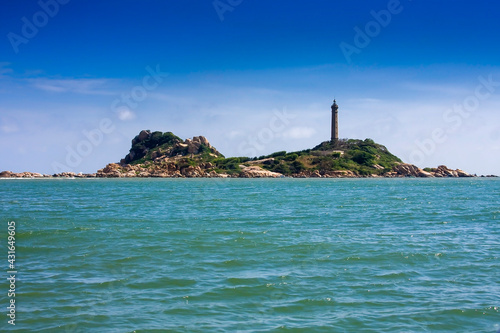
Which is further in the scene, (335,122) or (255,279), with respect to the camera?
(335,122)

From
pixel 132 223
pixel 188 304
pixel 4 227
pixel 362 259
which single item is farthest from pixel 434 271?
pixel 4 227

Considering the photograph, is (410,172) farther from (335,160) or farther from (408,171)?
(335,160)

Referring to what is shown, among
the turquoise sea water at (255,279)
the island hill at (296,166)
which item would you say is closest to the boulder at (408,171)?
the island hill at (296,166)

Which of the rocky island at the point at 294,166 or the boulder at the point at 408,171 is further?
the boulder at the point at 408,171

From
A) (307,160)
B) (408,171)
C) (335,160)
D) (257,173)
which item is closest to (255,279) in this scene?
(257,173)

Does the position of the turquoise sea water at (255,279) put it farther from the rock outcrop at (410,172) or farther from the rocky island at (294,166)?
the rock outcrop at (410,172)

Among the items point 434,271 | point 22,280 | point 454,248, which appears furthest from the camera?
point 454,248

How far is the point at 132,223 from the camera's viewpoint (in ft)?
81.6

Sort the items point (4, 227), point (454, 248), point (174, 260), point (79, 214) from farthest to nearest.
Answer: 1. point (79, 214)
2. point (4, 227)
3. point (454, 248)
4. point (174, 260)

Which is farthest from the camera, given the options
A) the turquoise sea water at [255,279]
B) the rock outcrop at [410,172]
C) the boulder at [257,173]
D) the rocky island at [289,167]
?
the rock outcrop at [410,172]

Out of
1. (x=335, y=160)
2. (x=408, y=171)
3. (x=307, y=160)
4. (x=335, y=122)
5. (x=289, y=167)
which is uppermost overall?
(x=335, y=122)

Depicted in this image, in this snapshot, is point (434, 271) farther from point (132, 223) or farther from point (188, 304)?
point (132, 223)

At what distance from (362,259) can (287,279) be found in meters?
3.75

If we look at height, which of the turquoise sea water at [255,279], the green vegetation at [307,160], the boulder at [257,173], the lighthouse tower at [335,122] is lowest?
the turquoise sea water at [255,279]
